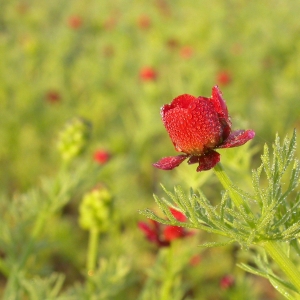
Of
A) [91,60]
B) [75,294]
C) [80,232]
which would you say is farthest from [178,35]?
[75,294]

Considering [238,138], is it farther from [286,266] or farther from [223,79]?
[223,79]

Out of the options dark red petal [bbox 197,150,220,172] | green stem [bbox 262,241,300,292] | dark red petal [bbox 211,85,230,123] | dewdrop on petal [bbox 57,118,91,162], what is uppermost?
dewdrop on petal [bbox 57,118,91,162]

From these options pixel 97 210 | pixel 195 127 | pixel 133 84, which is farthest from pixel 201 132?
pixel 133 84

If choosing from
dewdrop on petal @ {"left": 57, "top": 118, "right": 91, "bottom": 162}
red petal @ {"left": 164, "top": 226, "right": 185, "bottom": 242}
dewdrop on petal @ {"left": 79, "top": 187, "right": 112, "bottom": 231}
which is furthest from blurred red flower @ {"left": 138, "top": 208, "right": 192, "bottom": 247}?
dewdrop on petal @ {"left": 57, "top": 118, "right": 91, "bottom": 162}

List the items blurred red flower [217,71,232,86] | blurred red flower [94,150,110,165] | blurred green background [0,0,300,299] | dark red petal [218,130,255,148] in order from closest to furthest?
dark red petal [218,130,255,148] → blurred red flower [94,150,110,165] → blurred green background [0,0,300,299] → blurred red flower [217,71,232,86]

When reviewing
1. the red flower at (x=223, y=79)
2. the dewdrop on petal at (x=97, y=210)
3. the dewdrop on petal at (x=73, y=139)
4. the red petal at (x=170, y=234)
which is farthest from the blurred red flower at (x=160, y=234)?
the red flower at (x=223, y=79)

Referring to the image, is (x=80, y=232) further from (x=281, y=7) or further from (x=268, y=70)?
(x=281, y=7)

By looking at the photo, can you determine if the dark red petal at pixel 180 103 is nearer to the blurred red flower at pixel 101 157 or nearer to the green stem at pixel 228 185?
the green stem at pixel 228 185

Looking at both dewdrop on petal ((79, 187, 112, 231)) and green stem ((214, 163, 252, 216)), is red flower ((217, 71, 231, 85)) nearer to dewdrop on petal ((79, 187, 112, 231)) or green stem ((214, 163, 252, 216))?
dewdrop on petal ((79, 187, 112, 231))
